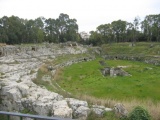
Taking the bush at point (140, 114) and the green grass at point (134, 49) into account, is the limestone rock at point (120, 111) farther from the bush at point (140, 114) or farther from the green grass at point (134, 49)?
the green grass at point (134, 49)

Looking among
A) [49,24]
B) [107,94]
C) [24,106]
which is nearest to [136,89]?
[107,94]

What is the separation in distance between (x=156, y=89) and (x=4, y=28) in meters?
77.6

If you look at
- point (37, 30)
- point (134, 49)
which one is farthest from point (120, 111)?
point (37, 30)

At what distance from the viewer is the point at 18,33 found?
108000mm

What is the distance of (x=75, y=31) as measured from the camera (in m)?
142

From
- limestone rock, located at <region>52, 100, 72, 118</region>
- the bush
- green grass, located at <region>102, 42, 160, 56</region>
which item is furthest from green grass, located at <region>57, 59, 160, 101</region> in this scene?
green grass, located at <region>102, 42, 160, 56</region>

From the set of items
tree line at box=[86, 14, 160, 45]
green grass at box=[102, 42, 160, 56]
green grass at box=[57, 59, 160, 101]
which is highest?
tree line at box=[86, 14, 160, 45]

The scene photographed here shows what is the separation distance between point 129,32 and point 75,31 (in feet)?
101

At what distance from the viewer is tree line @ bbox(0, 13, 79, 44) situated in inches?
4018

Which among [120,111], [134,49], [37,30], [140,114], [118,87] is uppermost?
[37,30]

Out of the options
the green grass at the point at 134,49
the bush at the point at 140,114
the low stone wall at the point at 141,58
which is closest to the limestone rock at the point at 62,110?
the bush at the point at 140,114

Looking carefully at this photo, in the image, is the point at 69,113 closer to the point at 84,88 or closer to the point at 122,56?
the point at 84,88

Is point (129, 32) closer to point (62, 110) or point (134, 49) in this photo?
point (134, 49)

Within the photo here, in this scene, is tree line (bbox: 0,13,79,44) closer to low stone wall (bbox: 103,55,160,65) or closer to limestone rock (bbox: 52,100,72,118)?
low stone wall (bbox: 103,55,160,65)
